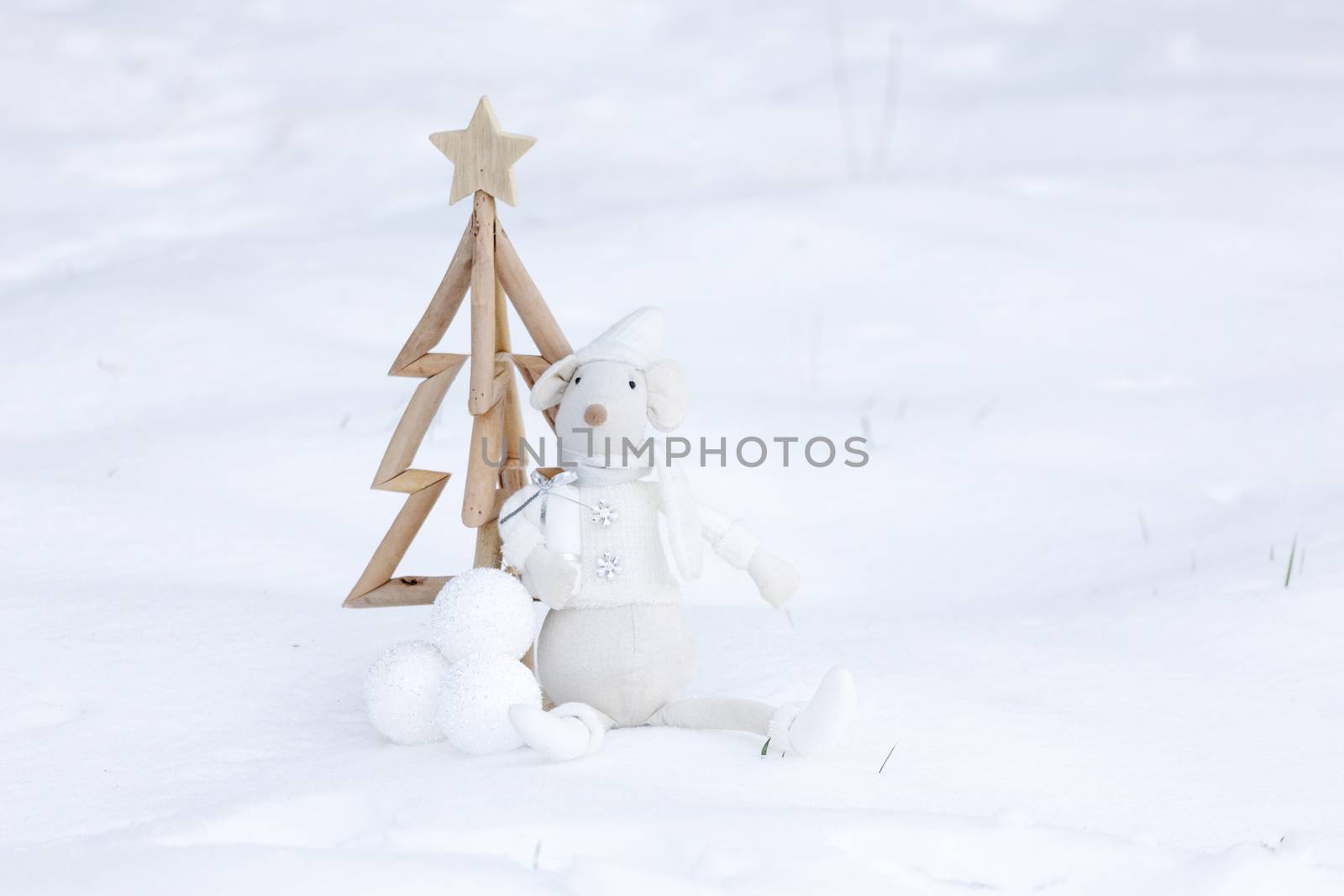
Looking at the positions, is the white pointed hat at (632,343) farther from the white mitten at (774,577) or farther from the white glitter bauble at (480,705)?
the white glitter bauble at (480,705)

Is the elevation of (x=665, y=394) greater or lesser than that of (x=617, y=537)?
greater

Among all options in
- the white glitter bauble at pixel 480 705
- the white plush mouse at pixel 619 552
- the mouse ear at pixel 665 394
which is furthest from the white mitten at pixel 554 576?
the mouse ear at pixel 665 394

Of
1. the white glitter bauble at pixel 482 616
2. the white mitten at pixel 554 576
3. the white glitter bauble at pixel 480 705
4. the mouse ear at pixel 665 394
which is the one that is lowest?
the white glitter bauble at pixel 480 705

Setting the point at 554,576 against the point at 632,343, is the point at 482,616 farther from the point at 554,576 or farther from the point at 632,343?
the point at 632,343

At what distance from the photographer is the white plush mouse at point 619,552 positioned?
176 centimetres

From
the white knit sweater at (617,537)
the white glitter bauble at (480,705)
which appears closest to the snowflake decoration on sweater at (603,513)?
the white knit sweater at (617,537)

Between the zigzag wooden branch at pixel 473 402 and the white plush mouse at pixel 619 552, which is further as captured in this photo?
the zigzag wooden branch at pixel 473 402

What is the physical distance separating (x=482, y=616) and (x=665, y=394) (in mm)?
376

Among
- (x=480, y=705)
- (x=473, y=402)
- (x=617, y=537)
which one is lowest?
(x=480, y=705)

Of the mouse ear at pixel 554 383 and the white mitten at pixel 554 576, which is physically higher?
the mouse ear at pixel 554 383

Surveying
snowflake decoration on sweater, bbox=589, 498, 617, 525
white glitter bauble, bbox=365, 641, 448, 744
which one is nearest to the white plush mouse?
snowflake decoration on sweater, bbox=589, 498, 617, 525

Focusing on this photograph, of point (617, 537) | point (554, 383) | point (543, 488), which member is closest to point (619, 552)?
point (617, 537)

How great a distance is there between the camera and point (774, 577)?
1.85 meters

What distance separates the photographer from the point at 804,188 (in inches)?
193
